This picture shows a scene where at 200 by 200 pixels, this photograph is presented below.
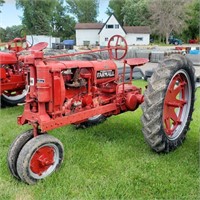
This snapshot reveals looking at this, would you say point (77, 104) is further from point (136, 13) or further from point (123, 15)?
point (123, 15)

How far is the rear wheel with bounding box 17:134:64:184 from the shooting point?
10.0 feet

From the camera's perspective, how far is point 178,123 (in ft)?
13.5

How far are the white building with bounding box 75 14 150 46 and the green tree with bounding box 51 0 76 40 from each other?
2.80m

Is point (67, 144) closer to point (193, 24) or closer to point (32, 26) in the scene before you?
point (32, 26)

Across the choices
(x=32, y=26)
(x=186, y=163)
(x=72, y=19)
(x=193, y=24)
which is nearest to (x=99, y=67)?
(x=186, y=163)

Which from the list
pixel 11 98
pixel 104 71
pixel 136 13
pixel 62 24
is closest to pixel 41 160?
pixel 104 71

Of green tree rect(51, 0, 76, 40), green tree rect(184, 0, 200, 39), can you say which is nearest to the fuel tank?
green tree rect(184, 0, 200, 39)

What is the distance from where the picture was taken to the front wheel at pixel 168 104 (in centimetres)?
349

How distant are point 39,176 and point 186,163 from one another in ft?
5.69

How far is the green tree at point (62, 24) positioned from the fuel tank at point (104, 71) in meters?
44.4

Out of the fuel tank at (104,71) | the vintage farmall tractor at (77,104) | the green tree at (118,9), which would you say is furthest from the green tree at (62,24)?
the vintage farmall tractor at (77,104)

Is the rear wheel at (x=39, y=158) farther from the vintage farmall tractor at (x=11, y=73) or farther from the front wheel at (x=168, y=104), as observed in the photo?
the vintage farmall tractor at (x=11, y=73)

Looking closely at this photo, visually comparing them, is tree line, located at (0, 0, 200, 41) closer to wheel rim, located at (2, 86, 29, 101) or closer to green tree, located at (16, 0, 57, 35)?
green tree, located at (16, 0, 57, 35)

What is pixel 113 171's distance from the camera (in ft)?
11.1
